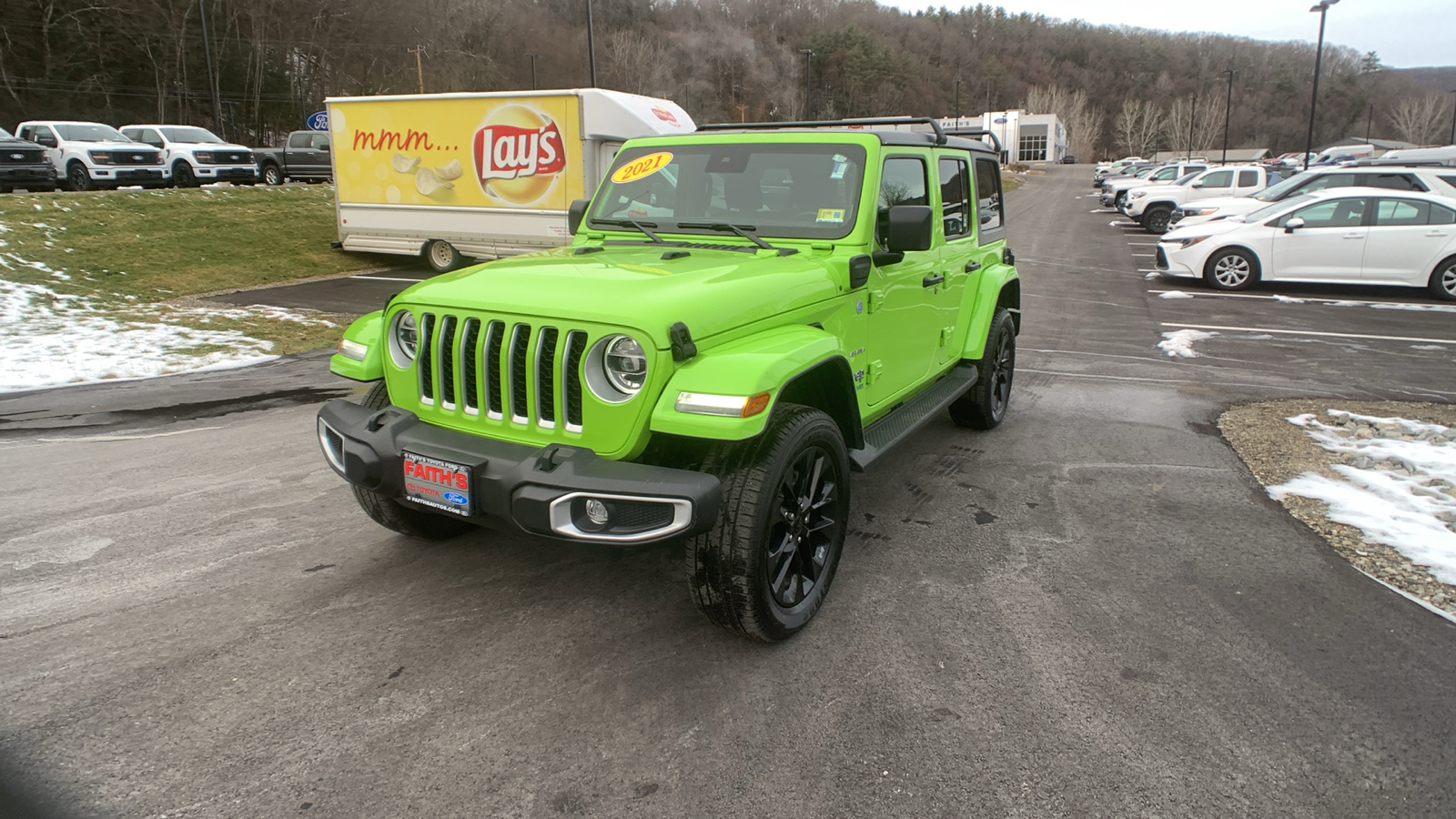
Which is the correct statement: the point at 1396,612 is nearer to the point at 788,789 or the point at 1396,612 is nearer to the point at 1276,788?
the point at 1276,788

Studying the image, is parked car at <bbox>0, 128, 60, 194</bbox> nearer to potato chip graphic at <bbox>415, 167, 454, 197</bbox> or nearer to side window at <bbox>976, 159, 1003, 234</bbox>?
potato chip graphic at <bbox>415, 167, 454, 197</bbox>

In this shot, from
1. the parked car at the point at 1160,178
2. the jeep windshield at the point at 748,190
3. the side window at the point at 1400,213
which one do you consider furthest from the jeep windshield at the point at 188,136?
the parked car at the point at 1160,178

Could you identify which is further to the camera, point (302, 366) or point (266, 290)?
point (266, 290)

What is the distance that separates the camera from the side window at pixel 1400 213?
12812mm

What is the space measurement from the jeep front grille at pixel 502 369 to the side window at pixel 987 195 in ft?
12.5

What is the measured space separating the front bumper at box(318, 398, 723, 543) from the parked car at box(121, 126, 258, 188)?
966 inches

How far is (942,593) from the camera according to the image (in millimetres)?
3859

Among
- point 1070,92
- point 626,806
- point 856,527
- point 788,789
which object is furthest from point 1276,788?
point 1070,92

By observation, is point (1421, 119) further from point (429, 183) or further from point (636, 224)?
point (636, 224)

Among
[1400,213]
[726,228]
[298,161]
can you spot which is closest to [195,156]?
[298,161]

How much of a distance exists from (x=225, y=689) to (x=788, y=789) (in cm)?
198

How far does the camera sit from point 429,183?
48.8 ft

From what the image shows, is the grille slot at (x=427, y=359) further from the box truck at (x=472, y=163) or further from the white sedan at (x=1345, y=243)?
the white sedan at (x=1345, y=243)

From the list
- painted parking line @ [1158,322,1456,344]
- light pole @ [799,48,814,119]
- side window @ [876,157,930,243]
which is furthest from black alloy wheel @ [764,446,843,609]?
light pole @ [799,48,814,119]
